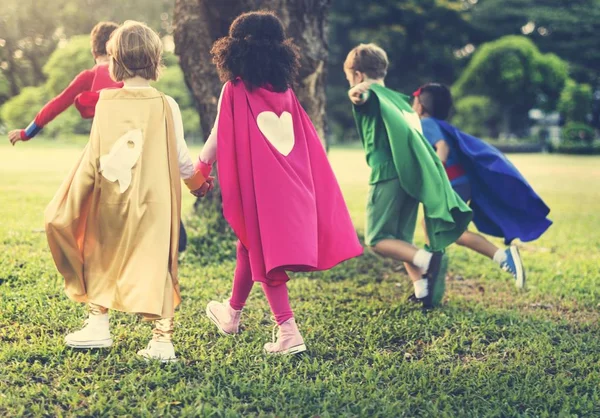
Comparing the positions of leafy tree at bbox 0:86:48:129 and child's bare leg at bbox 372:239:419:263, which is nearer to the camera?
child's bare leg at bbox 372:239:419:263

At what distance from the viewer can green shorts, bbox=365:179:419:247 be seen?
465cm

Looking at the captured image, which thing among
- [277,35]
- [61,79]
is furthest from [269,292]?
[61,79]

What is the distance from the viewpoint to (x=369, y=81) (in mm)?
4590

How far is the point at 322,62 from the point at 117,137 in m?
3.28

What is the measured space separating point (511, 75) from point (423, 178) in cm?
3161

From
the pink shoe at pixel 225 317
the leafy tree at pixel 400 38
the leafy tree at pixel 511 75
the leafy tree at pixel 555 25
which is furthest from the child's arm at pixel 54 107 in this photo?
the leafy tree at pixel 555 25

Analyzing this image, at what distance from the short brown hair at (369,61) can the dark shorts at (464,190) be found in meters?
1.09

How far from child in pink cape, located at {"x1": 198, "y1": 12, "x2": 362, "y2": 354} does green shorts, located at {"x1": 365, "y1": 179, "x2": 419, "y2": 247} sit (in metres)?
1.08

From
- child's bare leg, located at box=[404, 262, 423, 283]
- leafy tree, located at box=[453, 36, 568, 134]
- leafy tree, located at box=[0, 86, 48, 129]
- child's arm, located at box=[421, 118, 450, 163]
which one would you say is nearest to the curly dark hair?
child's arm, located at box=[421, 118, 450, 163]

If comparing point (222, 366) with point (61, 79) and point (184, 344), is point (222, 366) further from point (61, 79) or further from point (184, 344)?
point (61, 79)

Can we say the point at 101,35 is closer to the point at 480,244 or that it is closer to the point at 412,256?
the point at 412,256

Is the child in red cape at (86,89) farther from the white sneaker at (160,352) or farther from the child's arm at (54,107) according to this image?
the white sneaker at (160,352)

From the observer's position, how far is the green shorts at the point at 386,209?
465 centimetres

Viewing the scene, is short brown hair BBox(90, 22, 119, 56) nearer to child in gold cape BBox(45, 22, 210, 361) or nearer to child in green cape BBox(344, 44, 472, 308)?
child in gold cape BBox(45, 22, 210, 361)
